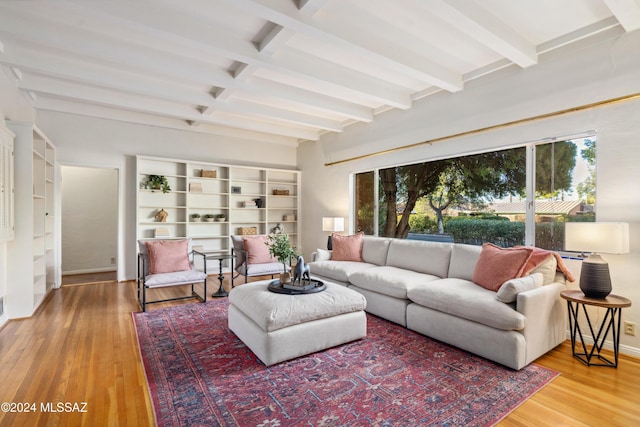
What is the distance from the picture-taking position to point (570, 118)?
3.04m

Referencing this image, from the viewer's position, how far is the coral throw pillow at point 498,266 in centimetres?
279

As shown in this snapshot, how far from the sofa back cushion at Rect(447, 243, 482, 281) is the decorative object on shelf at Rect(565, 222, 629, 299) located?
867 millimetres

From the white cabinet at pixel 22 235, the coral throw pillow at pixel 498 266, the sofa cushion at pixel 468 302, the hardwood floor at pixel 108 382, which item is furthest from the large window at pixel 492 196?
the white cabinet at pixel 22 235

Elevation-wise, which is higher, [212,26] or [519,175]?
[212,26]

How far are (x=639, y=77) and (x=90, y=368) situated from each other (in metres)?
4.94

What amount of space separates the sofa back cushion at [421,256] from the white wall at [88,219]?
5.37 meters

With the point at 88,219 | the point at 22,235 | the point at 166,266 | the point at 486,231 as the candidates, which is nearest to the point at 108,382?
the point at 166,266

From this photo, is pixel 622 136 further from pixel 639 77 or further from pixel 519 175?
pixel 519 175

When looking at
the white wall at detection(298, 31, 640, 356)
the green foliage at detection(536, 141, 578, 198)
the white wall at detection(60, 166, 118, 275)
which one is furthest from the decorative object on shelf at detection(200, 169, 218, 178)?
the green foliage at detection(536, 141, 578, 198)

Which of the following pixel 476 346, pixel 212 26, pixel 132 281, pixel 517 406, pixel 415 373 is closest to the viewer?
pixel 517 406

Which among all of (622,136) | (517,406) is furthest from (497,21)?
(517,406)

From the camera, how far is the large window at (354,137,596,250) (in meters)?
3.12

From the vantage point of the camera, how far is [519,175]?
11.7ft

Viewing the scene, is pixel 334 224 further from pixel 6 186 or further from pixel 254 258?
pixel 6 186
